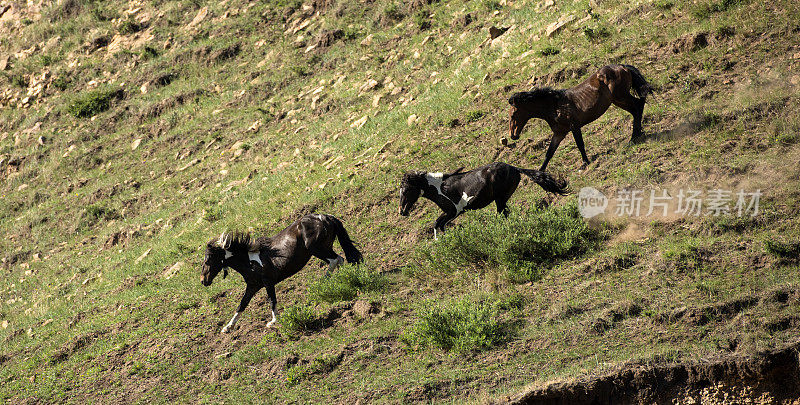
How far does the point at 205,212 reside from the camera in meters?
20.4

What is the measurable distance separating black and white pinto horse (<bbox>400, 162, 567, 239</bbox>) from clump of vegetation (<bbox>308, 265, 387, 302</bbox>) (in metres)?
1.61

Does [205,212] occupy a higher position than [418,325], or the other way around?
[418,325]

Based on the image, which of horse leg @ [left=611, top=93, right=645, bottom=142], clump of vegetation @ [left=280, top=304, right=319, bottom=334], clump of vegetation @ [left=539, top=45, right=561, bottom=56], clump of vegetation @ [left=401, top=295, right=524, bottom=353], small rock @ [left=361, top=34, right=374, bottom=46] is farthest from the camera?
small rock @ [left=361, top=34, right=374, bottom=46]

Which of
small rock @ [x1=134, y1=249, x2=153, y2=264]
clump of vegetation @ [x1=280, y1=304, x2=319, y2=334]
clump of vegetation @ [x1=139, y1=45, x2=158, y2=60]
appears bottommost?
small rock @ [x1=134, y1=249, x2=153, y2=264]

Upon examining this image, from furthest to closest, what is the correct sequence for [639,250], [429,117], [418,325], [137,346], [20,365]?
1. [429,117]
2. [20,365]
3. [137,346]
4. [639,250]
5. [418,325]

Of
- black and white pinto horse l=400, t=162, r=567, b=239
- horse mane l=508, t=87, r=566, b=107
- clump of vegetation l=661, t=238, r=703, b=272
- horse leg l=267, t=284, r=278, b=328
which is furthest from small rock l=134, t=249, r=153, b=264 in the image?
clump of vegetation l=661, t=238, r=703, b=272

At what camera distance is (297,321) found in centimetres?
1216

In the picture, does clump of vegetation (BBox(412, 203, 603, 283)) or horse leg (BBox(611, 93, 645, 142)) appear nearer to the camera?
clump of vegetation (BBox(412, 203, 603, 283))

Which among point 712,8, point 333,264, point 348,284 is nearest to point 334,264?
point 333,264

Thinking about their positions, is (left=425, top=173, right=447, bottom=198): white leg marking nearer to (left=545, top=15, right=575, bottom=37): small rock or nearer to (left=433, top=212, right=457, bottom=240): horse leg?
(left=433, top=212, right=457, bottom=240): horse leg

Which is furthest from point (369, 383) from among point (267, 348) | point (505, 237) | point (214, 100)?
point (214, 100)

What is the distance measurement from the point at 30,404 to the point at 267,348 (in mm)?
4241

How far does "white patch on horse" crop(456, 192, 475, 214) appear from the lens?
44.1 feet

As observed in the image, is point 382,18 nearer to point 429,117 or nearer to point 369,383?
point 429,117
